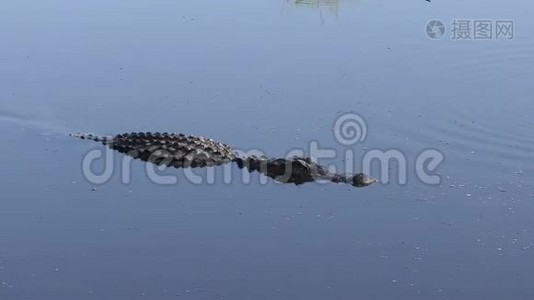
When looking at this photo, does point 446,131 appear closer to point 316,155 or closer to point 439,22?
point 316,155

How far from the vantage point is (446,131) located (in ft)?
34.3

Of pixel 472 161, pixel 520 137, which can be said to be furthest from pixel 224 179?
pixel 520 137

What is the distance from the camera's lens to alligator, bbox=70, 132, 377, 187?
381 inches

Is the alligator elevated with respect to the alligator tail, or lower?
lower

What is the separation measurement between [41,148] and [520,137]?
205 inches

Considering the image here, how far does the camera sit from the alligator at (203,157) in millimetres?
9688

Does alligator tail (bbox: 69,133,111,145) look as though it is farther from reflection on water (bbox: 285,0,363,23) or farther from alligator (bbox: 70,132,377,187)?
reflection on water (bbox: 285,0,363,23)

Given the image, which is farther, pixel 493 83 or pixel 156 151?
pixel 493 83

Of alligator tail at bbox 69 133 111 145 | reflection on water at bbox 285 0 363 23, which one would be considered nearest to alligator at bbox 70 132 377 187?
alligator tail at bbox 69 133 111 145

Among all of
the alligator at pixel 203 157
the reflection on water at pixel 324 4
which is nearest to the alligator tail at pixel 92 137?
the alligator at pixel 203 157

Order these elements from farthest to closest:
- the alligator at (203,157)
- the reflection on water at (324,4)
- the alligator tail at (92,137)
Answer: the reflection on water at (324,4) < the alligator tail at (92,137) < the alligator at (203,157)

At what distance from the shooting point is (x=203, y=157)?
394 inches

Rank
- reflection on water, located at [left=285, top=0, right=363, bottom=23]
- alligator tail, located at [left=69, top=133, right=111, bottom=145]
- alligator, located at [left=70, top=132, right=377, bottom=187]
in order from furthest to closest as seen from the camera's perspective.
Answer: reflection on water, located at [left=285, top=0, right=363, bottom=23], alligator tail, located at [left=69, top=133, right=111, bottom=145], alligator, located at [left=70, top=132, right=377, bottom=187]

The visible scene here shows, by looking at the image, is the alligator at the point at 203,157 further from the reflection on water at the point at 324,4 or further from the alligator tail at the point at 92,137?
the reflection on water at the point at 324,4
